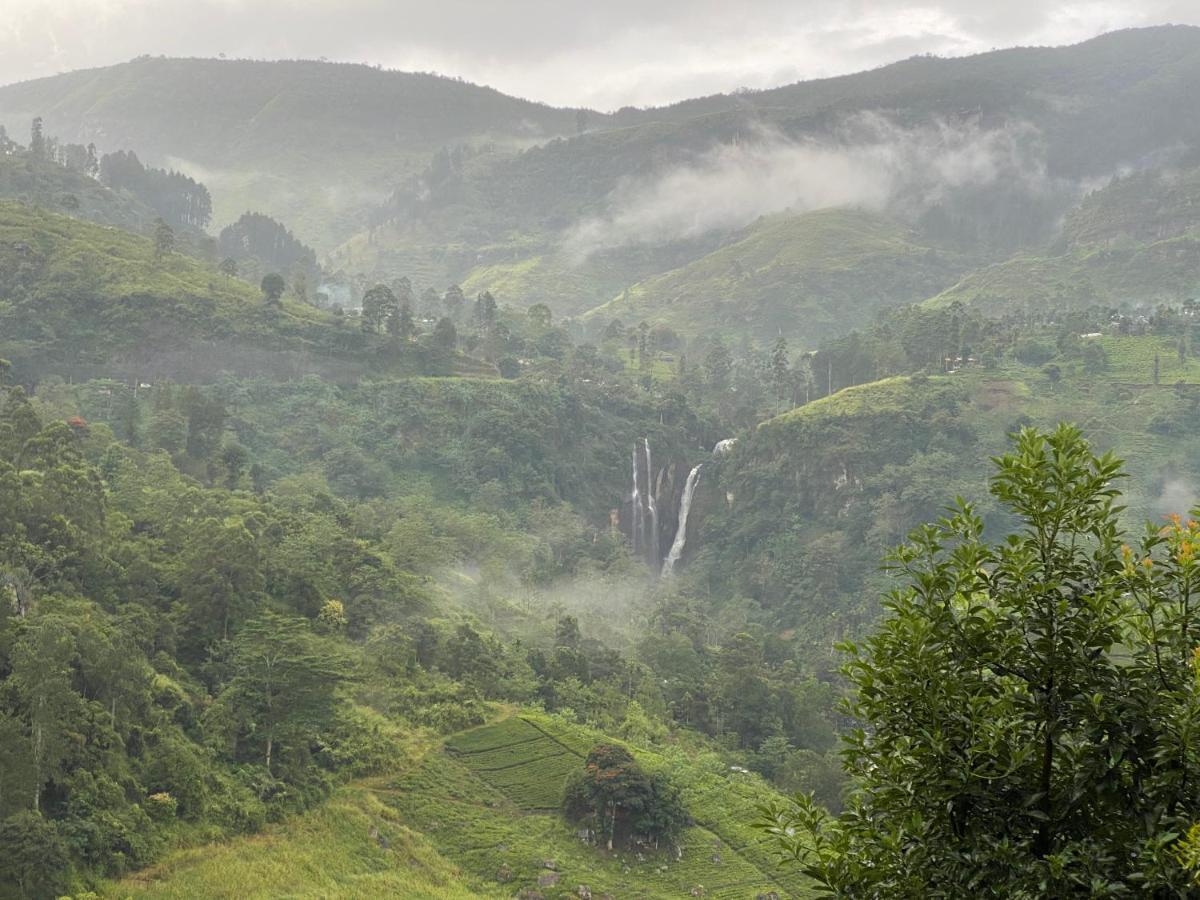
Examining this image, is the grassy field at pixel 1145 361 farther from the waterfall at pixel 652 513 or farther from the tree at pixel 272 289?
the tree at pixel 272 289

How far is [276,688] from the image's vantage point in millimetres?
26875

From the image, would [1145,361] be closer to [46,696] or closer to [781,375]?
[781,375]

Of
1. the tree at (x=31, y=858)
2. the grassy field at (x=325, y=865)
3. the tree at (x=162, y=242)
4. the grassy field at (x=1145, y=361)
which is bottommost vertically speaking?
the grassy field at (x=325, y=865)

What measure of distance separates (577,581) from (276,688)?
31.3 m

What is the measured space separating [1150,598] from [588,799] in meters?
23.5

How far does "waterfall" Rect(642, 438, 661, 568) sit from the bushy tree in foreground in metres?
67.8

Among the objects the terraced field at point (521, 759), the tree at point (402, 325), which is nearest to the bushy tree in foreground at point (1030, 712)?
the terraced field at point (521, 759)

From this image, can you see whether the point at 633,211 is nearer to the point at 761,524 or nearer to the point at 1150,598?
the point at 761,524

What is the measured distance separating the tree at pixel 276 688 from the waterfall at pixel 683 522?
1860 inches

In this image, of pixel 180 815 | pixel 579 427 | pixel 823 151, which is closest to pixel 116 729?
pixel 180 815

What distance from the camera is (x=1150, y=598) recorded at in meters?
6.38

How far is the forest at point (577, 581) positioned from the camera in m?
6.27

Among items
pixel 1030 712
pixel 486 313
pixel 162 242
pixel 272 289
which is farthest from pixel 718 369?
pixel 1030 712

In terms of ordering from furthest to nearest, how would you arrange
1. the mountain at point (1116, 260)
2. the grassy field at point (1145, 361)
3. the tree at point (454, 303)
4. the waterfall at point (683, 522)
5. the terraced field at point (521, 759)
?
the mountain at point (1116, 260)
the tree at point (454, 303)
the waterfall at point (683, 522)
the grassy field at point (1145, 361)
the terraced field at point (521, 759)
